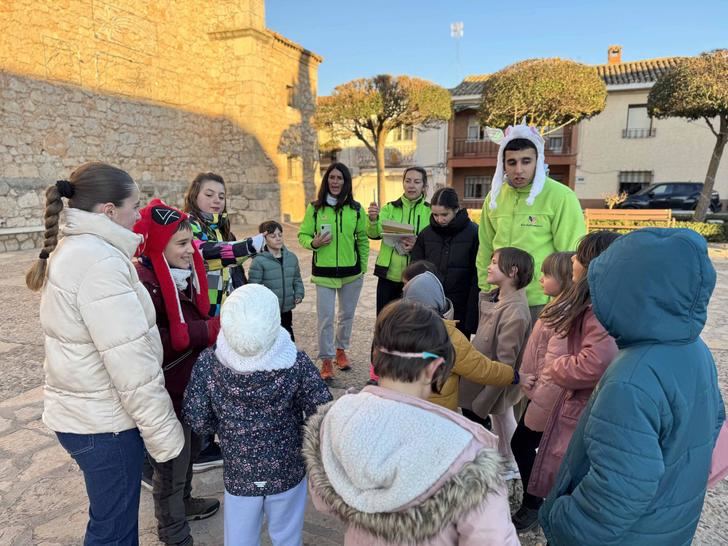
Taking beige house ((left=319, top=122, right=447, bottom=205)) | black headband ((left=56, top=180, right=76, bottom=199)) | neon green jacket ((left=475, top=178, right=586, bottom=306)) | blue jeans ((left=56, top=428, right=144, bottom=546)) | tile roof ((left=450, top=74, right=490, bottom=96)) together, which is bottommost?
blue jeans ((left=56, top=428, right=144, bottom=546))

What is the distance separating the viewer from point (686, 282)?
3.63 feet

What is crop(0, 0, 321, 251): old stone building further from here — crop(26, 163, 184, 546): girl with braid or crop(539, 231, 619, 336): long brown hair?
crop(539, 231, 619, 336): long brown hair

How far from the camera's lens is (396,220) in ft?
12.5

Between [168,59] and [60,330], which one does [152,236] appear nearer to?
[60,330]

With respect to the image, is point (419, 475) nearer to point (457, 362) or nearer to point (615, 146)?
point (457, 362)

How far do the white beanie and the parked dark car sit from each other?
66.6 ft

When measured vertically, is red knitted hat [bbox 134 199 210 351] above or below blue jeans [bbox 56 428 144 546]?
above

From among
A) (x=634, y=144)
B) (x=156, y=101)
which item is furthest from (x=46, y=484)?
(x=634, y=144)

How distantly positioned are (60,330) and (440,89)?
15.4m

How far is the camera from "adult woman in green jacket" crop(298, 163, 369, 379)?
12.4 ft

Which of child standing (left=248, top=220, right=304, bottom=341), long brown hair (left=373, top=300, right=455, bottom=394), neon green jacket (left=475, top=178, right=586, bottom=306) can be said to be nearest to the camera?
long brown hair (left=373, top=300, right=455, bottom=394)

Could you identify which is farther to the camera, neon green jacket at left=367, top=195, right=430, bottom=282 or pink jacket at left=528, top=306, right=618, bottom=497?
neon green jacket at left=367, top=195, right=430, bottom=282

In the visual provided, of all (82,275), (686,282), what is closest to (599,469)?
(686,282)

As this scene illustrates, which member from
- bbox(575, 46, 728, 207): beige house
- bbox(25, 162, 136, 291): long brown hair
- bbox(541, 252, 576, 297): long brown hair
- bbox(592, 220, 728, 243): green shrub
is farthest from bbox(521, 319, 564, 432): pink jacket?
bbox(575, 46, 728, 207): beige house
